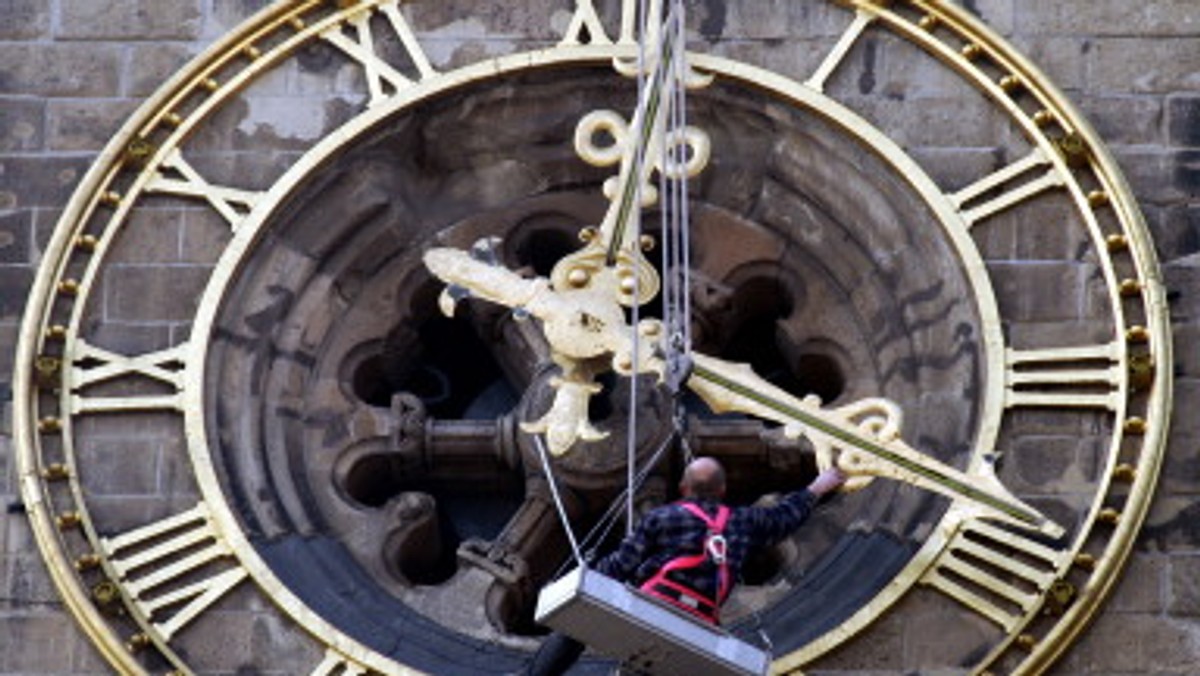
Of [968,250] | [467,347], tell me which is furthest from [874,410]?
[467,347]

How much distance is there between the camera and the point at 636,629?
17.2 m

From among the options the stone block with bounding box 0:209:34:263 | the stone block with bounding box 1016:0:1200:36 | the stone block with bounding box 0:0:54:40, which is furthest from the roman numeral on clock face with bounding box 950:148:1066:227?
the stone block with bounding box 0:0:54:40

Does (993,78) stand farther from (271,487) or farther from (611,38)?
(271,487)

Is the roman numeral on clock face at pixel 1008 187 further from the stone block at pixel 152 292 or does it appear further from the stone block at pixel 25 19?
the stone block at pixel 25 19

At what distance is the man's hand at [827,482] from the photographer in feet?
59.6

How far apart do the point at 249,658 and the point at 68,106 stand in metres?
2.11

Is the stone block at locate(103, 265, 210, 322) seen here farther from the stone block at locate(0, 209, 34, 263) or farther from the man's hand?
the man's hand

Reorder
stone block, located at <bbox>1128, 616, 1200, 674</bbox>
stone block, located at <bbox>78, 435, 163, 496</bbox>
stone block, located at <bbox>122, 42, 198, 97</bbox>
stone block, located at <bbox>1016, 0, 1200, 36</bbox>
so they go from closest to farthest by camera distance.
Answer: stone block, located at <bbox>1128, 616, 1200, 674</bbox>, stone block, located at <bbox>78, 435, 163, 496</bbox>, stone block, located at <bbox>1016, 0, 1200, 36</bbox>, stone block, located at <bbox>122, 42, 198, 97</bbox>

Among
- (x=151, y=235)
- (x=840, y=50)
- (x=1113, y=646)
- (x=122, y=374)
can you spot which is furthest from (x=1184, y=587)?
(x=151, y=235)

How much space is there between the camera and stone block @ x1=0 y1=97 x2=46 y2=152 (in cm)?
1966

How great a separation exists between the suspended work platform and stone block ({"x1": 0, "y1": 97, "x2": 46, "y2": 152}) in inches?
118

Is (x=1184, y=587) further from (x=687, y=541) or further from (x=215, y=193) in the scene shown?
(x=215, y=193)

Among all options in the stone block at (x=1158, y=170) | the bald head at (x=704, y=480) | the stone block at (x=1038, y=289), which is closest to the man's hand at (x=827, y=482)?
the bald head at (x=704, y=480)

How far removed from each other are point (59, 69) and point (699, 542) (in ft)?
10.2
